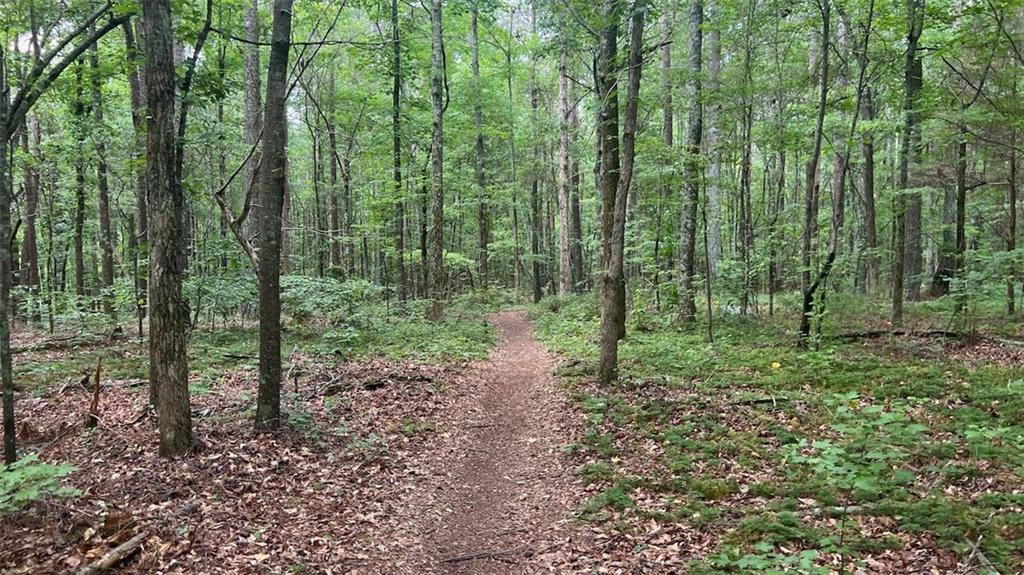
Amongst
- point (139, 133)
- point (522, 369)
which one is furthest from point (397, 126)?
point (522, 369)

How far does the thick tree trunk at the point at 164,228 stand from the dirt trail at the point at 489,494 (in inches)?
112

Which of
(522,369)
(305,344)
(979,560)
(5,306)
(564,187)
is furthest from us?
(564,187)

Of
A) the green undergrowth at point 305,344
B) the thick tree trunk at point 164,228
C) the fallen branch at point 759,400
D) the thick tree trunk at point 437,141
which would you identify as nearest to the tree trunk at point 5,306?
the thick tree trunk at point 164,228

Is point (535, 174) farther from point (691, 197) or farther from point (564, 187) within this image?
point (691, 197)

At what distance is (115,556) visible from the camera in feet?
13.5

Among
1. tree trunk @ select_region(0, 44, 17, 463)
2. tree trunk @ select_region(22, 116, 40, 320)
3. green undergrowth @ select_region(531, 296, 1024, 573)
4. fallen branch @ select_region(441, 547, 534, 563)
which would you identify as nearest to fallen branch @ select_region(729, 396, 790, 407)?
green undergrowth @ select_region(531, 296, 1024, 573)

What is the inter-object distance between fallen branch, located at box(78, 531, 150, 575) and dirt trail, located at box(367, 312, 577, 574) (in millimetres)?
1954

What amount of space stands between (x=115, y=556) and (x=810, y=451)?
23.4 ft

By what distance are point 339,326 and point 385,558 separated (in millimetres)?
11638

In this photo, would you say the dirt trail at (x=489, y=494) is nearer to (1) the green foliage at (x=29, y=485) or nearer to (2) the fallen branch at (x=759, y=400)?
(1) the green foliage at (x=29, y=485)

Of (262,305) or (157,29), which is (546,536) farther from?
(157,29)

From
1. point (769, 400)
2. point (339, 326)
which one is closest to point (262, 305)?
point (769, 400)

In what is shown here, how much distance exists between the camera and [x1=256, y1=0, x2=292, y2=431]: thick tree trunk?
6.64 metres

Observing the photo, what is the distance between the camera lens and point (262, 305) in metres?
6.86
